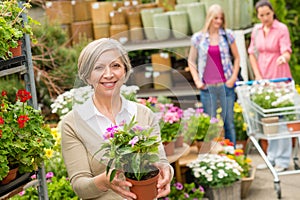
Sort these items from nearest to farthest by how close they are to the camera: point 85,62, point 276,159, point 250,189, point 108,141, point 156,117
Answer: point 108,141 < point 85,62 < point 156,117 < point 250,189 < point 276,159

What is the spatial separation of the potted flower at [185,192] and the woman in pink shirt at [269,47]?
1552 mm

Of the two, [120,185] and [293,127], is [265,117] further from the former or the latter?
[120,185]

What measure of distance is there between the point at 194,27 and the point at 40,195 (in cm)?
471

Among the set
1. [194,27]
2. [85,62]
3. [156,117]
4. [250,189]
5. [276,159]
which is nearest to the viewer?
[85,62]

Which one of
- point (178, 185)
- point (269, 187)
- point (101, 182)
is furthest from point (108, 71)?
point (269, 187)

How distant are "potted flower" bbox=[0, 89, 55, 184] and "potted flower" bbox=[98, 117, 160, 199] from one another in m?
0.55

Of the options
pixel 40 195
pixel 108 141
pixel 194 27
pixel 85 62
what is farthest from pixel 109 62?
pixel 194 27

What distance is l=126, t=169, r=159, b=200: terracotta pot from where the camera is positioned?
267 centimetres

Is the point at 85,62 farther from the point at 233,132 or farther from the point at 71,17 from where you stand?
the point at 71,17

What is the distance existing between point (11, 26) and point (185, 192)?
229cm

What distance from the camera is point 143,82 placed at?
123 inches

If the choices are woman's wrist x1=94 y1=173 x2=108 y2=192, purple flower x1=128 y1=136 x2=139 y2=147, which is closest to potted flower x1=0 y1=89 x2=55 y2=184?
woman's wrist x1=94 y1=173 x2=108 y2=192

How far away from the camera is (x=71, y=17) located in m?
8.12

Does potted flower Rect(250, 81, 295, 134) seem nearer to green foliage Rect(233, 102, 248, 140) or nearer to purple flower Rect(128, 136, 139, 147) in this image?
green foliage Rect(233, 102, 248, 140)
